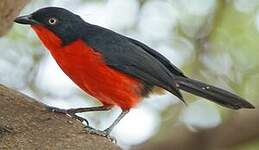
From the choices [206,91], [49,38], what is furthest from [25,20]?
[206,91]

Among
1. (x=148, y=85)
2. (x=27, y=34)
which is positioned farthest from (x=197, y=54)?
(x=148, y=85)

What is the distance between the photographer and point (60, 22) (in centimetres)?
425

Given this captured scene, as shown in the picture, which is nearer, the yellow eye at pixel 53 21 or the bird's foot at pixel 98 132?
the bird's foot at pixel 98 132

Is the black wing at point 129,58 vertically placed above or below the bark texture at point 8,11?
below

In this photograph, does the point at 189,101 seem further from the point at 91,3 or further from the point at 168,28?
the point at 91,3

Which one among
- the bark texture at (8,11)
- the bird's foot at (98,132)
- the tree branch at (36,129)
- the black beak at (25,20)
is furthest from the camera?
the bark texture at (8,11)

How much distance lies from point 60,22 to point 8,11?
1.18 ft

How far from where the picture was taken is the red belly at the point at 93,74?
4090mm

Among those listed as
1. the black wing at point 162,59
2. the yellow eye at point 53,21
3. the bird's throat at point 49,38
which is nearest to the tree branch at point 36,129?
the bird's throat at point 49,38

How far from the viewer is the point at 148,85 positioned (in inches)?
165

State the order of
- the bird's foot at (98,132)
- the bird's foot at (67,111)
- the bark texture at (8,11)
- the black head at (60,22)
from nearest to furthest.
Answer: the bird's foot at (98,132), the bird's foot at (67,111), the black head at (60,22), the bark texture at (8,11)

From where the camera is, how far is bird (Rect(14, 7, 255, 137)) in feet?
13.4

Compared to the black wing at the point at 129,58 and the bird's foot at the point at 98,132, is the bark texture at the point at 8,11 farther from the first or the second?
the bird's foot at the point at 98,132

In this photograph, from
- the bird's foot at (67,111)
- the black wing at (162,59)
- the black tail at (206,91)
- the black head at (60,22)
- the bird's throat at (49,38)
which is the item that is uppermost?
the black head at (60,22)
